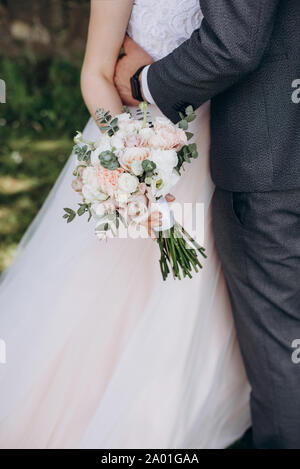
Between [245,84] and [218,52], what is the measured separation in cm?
15

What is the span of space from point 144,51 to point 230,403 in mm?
1394

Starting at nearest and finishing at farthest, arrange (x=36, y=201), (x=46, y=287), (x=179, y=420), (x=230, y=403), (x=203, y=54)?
(x=203, y=54) → (x=46, y=287) → (x=179, y=420) → (x=230, y=403) → (x=36, y=201)

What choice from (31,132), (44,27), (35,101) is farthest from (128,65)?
(44,27)

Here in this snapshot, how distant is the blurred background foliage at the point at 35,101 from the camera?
3319 mm

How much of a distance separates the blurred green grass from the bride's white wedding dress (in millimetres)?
1146

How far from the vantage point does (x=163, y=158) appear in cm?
127

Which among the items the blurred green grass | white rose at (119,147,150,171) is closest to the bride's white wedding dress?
white rose at (119,147,150,171)

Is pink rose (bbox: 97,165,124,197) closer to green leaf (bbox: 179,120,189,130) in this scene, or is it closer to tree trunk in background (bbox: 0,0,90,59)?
green leaf (bbox: 179,120,189,130)

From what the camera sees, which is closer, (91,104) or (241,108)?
(241,108)

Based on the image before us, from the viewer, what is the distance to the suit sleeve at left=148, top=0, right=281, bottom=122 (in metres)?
Result: 1.21

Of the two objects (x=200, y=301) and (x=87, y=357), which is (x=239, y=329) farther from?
(x=87, y=357)

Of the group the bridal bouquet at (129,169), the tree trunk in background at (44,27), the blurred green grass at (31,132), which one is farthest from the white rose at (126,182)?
the tree trunk in background at (44,27)

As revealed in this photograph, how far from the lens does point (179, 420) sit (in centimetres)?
185
